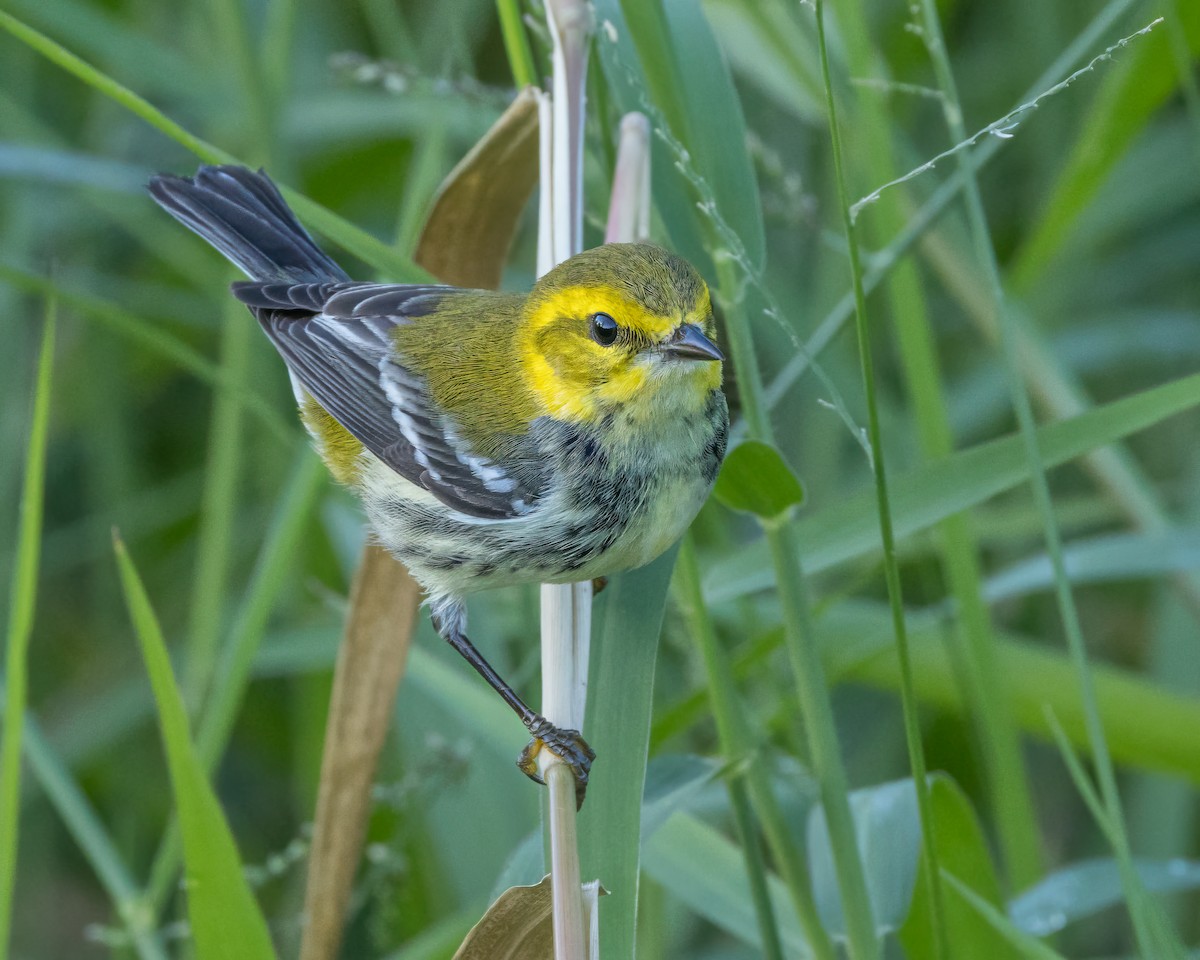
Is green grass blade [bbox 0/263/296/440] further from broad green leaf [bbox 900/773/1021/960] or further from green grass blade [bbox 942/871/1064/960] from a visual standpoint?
green grass blade [bbox 942/871/1064/960]

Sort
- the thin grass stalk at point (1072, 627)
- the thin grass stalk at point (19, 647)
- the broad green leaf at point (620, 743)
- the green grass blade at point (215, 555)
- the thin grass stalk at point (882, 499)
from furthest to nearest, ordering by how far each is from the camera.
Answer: the green grass blade at point (215, 555) → the thin grass stalk at point (19, 647) → the broad green leaf at point (620, 743) → the thin grass stalk at point (1072, 627) → the thin grass stalk at point (882, 499)

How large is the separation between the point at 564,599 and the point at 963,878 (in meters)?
0.77

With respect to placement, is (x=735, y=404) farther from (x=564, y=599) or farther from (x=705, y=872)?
(x=705, y=872)

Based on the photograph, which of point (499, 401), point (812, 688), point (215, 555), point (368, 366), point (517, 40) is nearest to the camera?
point (812, 688)

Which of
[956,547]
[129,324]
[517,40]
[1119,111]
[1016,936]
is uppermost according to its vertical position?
[1119,111]

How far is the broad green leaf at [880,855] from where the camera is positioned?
209 centimetres

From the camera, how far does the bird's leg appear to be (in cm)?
189

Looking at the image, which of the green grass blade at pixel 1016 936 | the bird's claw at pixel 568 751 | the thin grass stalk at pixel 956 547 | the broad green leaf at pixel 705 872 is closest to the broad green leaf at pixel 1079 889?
the thin grass stalk at pixel 956 547

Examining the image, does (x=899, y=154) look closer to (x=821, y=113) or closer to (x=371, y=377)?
(x=821, y=113)

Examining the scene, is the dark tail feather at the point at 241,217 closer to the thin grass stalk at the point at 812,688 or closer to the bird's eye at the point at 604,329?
the bird's eye at the point at 604,329

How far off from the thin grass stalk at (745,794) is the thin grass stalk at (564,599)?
0.18 metres

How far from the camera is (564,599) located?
2105mm

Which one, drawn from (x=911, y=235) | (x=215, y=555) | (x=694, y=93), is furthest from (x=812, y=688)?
(x=215, y=555)

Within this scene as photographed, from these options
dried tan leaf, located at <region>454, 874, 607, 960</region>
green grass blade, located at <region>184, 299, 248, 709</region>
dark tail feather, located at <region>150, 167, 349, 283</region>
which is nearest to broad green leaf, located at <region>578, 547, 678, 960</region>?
dried tan leaf, located at <region>454, 874, 607, 960</region>
